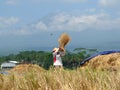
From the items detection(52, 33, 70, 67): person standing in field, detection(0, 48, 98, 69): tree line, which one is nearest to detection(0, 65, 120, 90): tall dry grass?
detection(0, 48, 98, 69): tree line

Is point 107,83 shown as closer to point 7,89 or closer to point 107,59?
point 7,89

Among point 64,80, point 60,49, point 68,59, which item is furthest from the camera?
point 68,59

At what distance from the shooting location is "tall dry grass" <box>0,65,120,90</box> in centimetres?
398

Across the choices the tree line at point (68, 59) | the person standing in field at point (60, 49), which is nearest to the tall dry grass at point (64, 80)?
the tree line at point (68, 59)

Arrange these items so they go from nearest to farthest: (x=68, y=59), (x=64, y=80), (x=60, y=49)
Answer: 1. (x=64, y=80)
2. (x=60, y=49)
3. (x=68, y=59)

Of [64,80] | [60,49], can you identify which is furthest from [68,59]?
[64,80]

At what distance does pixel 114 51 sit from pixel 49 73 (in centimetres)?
406

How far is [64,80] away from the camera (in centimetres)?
432

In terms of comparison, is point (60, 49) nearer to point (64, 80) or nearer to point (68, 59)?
point (64, 80)

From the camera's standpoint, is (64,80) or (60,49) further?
(60,49)

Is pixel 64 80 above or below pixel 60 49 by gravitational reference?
below

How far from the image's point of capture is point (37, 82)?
14.6 ft

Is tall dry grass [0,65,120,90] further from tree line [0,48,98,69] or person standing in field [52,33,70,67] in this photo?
person standing in field [52,33,70,67]

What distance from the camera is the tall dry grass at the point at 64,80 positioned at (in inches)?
157
